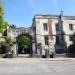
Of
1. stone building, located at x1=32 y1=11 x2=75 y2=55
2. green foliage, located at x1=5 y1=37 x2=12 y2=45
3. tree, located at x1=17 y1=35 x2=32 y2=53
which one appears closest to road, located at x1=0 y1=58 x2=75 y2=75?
green foliage, located at x1=5 y1=37 x2=12 y2=45

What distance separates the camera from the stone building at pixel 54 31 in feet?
180

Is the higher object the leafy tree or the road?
the leafy tree

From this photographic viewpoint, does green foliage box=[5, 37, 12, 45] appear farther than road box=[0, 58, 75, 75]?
Yes

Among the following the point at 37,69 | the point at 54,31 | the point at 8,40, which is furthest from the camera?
the point at 54,31

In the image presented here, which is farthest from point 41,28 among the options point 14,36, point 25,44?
point 25,44

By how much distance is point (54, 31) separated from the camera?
183 feet

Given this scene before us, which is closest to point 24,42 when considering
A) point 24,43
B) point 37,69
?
point 24,43

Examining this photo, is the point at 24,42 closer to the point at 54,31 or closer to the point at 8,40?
the point at 54,31

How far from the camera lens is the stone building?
54.9 meters

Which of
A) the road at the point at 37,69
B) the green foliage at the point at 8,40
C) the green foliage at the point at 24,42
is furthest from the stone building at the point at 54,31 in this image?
the road at the point at 37,69

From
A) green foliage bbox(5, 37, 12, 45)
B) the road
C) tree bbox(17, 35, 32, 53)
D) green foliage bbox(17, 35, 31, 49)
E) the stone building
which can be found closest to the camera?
the road

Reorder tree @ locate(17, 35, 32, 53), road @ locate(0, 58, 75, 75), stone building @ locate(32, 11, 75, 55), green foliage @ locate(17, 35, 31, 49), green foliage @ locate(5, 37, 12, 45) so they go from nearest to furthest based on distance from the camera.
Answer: road @ locate(0, 58, 75, 75) → green foliage @ locate(5, 37, 12, 45) → stone building @ locate(32, 11, 75, 55) → tree @ locate(17, 35, 32, 53) → green foliage @ locate(17, 35, 31, 49)

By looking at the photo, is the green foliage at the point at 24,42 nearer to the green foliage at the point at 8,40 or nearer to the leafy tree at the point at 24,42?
the leafy tree at the point at 24,42

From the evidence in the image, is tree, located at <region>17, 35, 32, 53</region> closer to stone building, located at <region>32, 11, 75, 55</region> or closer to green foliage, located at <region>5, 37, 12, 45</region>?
stone building, located at <region>32, 11, 75, 55</region>
